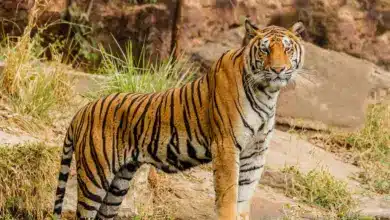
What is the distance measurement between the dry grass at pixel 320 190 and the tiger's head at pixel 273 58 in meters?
2.37

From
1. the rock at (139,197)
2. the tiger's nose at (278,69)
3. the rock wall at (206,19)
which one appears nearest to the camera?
the tiger's nose at (278,69)

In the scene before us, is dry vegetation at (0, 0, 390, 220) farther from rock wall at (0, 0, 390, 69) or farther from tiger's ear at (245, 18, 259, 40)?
tiger's ear at (245, 18, 259, 40)

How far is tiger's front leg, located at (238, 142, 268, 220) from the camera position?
6469 mm

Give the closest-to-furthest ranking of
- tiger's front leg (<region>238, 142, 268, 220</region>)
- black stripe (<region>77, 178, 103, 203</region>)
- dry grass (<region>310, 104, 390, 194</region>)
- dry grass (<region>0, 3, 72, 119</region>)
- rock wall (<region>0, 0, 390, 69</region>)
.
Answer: tiger's front leg (<region>238, 142, 268, 220</region>) → black stripe (<region>77, 178, 103, 203</region>) → dry grass (<region>0, 3, 72, 119</region>) → dry grass (<region>310, 104, 390, 194</region>) → rock wall (<region>0, 0, 390, 69</region>)

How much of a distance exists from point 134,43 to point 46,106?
274 centimetres

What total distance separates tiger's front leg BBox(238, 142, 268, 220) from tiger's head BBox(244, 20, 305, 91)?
453 mm

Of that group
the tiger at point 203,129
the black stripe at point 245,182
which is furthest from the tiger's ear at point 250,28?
the black stripe at point 245,182

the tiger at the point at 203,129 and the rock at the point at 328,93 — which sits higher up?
the tiger at the point at 203,129

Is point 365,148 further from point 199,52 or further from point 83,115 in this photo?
point 83,115

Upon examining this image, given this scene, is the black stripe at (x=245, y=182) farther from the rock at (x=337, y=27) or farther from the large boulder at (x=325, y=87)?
the rock at (x=337, y=27)

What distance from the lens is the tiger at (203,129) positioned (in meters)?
6.30

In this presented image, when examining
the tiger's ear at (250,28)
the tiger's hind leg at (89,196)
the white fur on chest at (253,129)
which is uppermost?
the tiger's ear at (250,28)

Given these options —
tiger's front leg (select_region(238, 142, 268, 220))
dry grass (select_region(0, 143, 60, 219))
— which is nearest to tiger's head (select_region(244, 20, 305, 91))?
tiger's front leg (select_region(238, 142, 268, 220))

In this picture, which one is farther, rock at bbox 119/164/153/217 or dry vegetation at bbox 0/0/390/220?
rock at bbox 119/164/153/217
